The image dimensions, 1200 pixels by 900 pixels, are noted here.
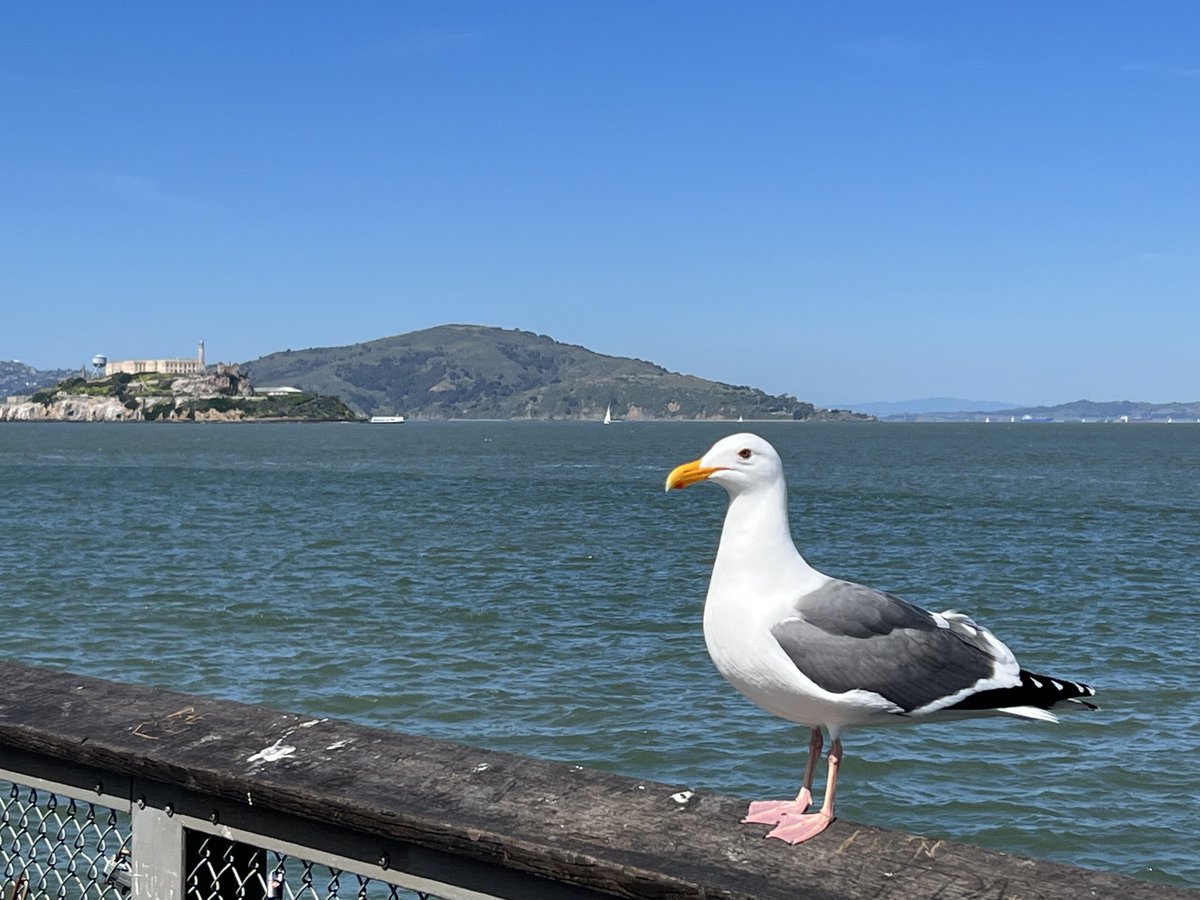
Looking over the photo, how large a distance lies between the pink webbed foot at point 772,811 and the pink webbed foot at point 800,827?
0.08 feet

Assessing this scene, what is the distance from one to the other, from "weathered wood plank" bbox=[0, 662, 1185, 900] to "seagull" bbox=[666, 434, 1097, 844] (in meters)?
0.64

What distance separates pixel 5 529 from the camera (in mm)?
44531

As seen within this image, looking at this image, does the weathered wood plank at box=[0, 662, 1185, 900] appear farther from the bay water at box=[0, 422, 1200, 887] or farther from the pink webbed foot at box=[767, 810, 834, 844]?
the bay water at box=[0, 422, 1200, 887]

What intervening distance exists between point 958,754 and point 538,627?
10494 millimetres

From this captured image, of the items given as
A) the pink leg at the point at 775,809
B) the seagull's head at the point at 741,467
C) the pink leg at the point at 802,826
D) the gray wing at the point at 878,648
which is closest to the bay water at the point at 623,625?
the gray wing at the point at 878,648

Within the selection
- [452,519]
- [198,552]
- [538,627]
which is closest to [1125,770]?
[538,627]

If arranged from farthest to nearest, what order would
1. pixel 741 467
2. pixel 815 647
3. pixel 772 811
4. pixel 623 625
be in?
1. pixel 623 625
2. pixel 741 467
3. pixel 815 647
4. pixel 772 811

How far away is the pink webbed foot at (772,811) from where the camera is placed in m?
2.42

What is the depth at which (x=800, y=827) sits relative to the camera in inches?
93.6

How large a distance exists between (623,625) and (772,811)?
22.3 meters

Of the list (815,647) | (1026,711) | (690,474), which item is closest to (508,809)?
(815,647)

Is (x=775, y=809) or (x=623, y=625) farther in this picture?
(x=623, y=625)

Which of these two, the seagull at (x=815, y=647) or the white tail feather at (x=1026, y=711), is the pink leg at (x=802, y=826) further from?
the white tail feather at (x=1026, y=711)

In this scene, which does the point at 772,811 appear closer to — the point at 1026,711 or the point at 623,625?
the point at 1026,711
